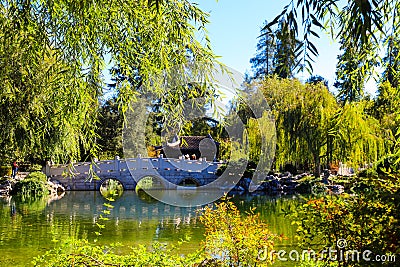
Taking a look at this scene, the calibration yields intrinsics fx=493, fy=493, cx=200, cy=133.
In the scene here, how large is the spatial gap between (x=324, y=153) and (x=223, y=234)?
43.5ft

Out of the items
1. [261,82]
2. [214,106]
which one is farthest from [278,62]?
[261,82]

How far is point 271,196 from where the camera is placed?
52.8ft

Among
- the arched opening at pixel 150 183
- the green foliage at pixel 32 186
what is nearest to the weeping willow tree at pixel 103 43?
the green foliage at pixel 32 186

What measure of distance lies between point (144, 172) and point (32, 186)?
475cm

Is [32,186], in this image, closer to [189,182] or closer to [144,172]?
[144,172]

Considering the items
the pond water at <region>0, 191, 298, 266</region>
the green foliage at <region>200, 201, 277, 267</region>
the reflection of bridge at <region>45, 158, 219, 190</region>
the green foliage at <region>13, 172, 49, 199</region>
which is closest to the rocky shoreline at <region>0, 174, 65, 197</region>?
the green foliage at <region>13, 172, 49, 199</region>

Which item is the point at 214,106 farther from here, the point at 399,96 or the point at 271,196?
the point at 271,196

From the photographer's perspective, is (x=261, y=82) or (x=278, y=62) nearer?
(x=278, y=62)

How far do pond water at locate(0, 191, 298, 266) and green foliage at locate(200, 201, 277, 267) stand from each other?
2.32 m

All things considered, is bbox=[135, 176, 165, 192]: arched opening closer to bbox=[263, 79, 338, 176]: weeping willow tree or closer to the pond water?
the pond water

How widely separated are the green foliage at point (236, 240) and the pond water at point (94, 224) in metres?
2.32

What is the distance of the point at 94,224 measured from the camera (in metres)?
9.91

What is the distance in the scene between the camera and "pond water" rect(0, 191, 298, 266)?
275 inches

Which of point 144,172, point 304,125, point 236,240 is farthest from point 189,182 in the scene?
point 236,240
